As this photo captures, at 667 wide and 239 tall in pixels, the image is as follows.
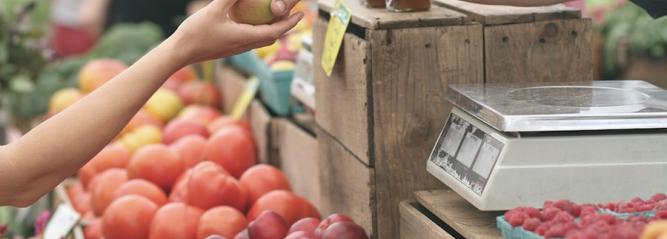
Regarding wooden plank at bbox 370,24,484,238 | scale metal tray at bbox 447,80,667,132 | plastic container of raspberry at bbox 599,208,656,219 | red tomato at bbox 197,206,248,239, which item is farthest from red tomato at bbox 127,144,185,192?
plastic container of raspberry at bbox 599,208,656,219

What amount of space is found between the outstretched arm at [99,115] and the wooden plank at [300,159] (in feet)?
3.53

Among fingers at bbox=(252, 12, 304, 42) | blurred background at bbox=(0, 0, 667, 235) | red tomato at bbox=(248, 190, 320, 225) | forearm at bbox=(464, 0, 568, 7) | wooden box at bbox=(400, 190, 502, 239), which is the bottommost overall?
blurred background at bbox=(0, 0, 667, 235)

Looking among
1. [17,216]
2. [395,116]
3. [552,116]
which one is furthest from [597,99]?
[17,216]

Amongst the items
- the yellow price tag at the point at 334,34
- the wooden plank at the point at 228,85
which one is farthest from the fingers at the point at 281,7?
the wooden plank at the point at 228,85

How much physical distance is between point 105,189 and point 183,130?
0.62m

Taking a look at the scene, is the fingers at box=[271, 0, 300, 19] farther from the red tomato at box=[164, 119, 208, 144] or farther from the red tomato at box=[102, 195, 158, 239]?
the red tomato at box=[164, 119, 208, 144]

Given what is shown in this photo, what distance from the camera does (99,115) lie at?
1.74m

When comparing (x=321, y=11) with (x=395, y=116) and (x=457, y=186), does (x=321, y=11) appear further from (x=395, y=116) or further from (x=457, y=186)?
(x=457, y=186)

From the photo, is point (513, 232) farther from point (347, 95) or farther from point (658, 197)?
point (347, 95)

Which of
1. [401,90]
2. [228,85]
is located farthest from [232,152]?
[228,85]

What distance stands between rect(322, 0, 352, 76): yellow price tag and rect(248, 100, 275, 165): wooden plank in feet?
3.31

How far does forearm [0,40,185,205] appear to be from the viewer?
174cm

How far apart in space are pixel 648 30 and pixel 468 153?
395 centimetres

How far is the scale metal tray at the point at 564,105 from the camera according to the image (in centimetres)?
172
